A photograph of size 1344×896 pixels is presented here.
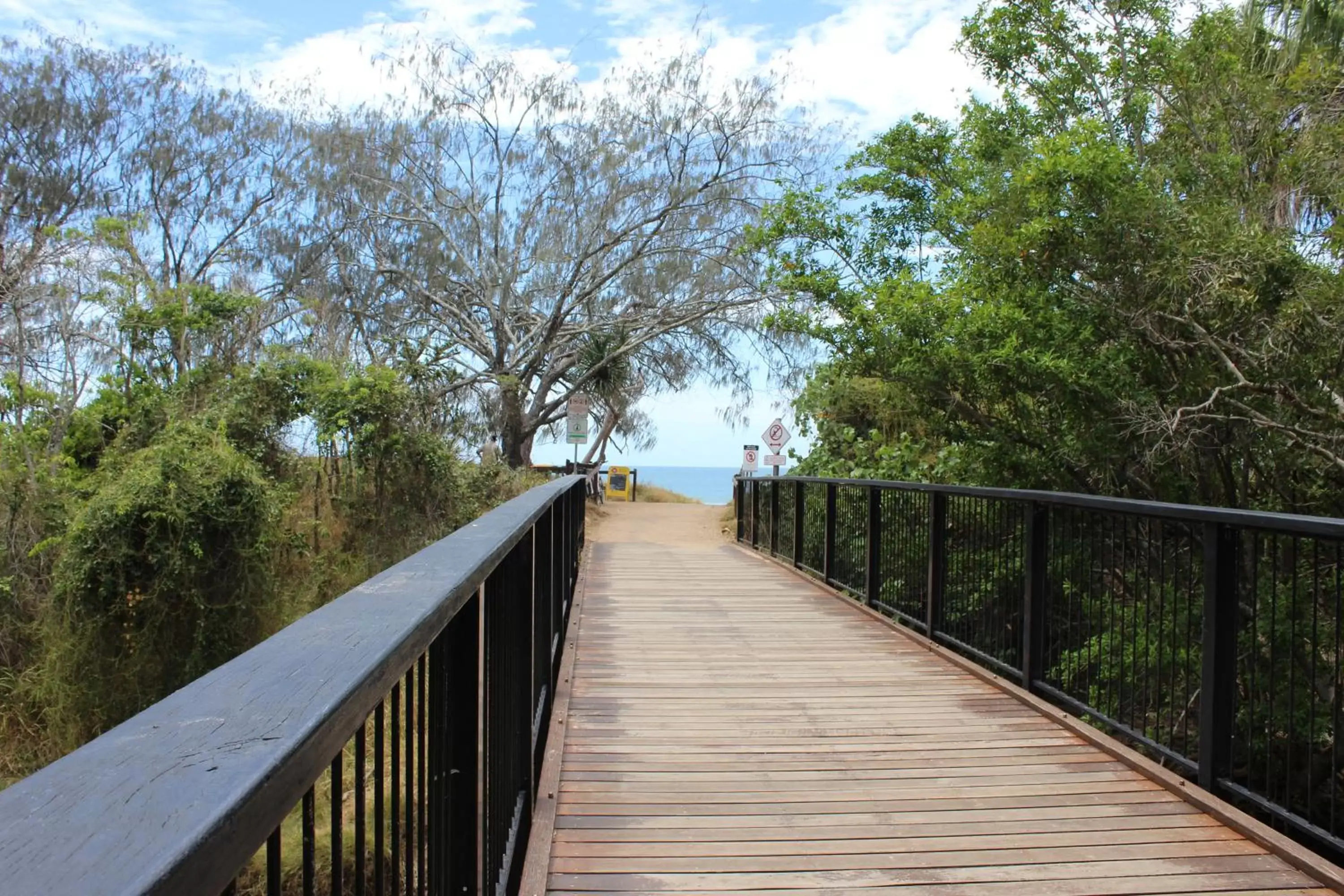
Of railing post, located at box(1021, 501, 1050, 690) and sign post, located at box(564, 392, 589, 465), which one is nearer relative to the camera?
railing post, located at box(1021, 501, 1050, 690)

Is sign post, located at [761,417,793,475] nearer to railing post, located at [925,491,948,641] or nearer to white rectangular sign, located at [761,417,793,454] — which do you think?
white rectangular sign, located at [761,417,793,454]

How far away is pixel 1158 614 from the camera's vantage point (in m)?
4.65

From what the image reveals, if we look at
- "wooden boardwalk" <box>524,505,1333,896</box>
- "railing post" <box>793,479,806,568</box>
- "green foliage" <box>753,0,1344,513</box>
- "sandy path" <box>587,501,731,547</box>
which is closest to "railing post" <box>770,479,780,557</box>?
"railing post" <box>793,479,806,568</box>

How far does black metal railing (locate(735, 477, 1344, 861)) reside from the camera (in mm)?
3410

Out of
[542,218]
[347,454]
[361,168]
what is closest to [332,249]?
[361,168]

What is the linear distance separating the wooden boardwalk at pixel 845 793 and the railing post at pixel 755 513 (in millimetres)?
7368

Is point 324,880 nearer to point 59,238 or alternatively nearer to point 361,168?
point 59,238

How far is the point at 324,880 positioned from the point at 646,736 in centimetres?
311

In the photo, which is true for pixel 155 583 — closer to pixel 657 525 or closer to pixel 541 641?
pixel 541 641

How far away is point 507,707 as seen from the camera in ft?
8.84

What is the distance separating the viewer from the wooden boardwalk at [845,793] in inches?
113

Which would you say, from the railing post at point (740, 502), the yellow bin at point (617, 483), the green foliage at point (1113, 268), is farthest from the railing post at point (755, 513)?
the yellow bin at point (617, 483)

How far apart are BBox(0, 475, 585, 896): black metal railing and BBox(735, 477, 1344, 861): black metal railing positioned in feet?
8.46

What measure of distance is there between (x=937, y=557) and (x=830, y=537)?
9.17 ft
